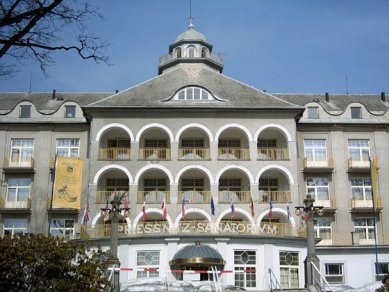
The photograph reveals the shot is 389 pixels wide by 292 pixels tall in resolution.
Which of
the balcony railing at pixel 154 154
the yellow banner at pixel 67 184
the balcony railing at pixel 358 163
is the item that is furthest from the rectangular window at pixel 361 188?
the yellow banner at pixel 67 184

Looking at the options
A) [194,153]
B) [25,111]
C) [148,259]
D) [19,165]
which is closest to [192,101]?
[194,153]

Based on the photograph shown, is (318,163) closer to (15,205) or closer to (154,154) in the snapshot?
(154,154)

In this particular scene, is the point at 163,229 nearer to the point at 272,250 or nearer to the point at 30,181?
the point at 272,250

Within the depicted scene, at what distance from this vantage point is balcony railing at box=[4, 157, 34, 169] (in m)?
43.3

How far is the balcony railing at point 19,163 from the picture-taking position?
43.3 m

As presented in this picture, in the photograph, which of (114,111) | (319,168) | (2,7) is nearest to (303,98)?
(319,168)

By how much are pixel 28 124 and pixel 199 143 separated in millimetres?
13497

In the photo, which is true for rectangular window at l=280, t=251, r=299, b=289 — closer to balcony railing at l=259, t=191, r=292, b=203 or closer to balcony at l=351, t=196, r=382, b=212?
balcony railing at l=259, t=191, r=292, b=203

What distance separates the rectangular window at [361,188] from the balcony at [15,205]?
2481 centimetres

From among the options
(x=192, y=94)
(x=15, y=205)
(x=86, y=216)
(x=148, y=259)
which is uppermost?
(x=192, y=94)

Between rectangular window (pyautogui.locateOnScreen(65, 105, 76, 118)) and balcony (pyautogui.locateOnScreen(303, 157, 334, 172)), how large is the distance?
18.6 metres

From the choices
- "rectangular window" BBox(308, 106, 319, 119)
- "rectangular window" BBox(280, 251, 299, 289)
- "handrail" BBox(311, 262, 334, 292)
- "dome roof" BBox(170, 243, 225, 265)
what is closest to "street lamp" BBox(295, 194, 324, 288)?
"handrail" BBox(311, 262, 334, 292)

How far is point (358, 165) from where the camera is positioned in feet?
146

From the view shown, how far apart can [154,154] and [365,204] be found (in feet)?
54.6
